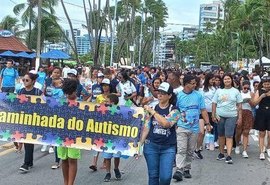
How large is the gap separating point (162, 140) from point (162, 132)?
93 millimetres

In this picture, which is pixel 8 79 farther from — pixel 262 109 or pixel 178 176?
pixel 178 176

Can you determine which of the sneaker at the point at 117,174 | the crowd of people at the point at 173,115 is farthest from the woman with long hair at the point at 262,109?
the sneaker at the point at 117,174

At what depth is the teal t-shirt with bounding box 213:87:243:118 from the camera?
9500 mm

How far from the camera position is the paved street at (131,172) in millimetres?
7695

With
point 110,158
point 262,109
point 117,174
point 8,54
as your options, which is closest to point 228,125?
point 262,109

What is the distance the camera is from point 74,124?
6.92 meters

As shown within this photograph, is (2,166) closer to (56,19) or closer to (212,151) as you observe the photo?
(212,151)

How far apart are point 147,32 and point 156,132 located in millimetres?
96552

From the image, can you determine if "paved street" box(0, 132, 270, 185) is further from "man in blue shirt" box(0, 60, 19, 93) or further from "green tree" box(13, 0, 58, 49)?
"green tree" box(13, 0, 58, 49)

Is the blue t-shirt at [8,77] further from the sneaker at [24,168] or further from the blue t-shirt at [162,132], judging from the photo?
the blue t-shirt at [162,132]

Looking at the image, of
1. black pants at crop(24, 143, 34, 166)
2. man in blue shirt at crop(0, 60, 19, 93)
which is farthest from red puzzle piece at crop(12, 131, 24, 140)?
man in blue shirt at crop(0, 60, 19, 93)

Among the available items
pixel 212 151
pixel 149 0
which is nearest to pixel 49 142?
pixel 212 151

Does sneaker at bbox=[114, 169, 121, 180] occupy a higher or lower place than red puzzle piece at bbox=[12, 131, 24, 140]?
lower

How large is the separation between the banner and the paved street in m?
0.83
